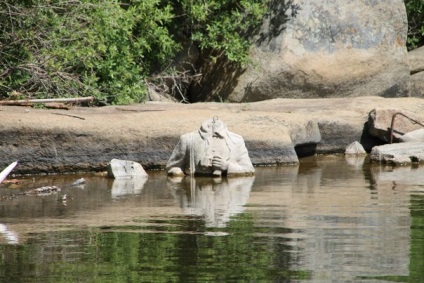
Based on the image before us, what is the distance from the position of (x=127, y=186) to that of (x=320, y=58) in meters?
7.59

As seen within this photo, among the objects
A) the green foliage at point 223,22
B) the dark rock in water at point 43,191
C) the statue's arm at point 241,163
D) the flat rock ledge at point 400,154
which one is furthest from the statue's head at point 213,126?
the green foliage at point 223,22

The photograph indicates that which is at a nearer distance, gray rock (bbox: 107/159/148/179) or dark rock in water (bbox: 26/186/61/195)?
dark rock in water (bbox: 26/186/61/195)

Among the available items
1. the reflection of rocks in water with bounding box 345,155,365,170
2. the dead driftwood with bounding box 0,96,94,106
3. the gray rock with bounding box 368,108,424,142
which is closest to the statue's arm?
the reflection of rocks in water with bounding box 345,155,365,170

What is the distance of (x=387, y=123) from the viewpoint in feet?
61.1

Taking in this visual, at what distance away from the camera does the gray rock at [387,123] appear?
1852cm

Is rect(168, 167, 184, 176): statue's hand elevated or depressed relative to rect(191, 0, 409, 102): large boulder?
depressed

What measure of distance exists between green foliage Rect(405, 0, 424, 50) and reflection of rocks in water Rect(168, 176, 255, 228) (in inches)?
389

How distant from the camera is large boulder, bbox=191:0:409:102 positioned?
2123cm

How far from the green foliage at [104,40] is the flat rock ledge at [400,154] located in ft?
13.0

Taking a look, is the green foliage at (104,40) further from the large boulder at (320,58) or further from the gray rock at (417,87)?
the gray rock at (417,87)

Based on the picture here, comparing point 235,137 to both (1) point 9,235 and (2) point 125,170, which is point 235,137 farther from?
(1) point 9,235

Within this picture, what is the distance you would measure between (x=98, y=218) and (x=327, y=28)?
422 inches

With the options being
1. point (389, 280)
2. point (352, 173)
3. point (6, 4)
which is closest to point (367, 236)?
point (389, 280)

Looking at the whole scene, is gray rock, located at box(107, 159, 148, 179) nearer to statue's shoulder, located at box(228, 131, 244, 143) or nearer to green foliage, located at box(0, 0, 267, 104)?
statue's shoulder, located at box(228, 131, 244, 143)
